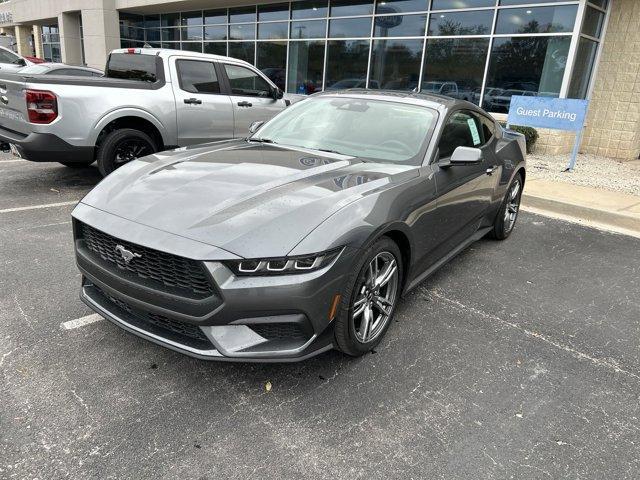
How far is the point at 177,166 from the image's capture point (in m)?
3.30

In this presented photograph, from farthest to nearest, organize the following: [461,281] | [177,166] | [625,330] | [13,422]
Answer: [461,281]
[625,330]
[177,166]
[13,422]

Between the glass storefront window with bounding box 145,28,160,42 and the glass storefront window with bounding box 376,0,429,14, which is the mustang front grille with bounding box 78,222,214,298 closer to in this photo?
the glass storefront window with bounding box 376,0,429,14

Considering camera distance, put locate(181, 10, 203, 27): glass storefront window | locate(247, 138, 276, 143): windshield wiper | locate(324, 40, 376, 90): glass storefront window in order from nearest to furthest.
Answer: locate(247, 138, 276, 143): windshield wiper, locate(324, 40, 376, 90): glass storefront window, locate(181, 10, 203, 27): glass storefront window

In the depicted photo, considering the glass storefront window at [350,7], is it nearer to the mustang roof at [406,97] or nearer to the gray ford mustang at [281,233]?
the mustang roof at [406,97]

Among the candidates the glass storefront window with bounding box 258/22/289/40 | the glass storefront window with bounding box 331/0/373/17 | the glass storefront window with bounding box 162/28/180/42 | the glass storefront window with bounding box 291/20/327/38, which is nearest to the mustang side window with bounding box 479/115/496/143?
the glass storefront window with bounding box 331/0/373/17

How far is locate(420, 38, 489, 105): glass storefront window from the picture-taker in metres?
12.6

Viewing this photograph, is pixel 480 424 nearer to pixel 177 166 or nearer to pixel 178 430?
pixel 178 430

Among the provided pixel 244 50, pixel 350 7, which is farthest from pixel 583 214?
pixel 244 50

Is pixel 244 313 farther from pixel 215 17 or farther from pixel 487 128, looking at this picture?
pixel 215 17

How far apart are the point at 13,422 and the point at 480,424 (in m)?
2.31

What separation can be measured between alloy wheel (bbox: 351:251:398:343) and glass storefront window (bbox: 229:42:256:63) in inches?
721

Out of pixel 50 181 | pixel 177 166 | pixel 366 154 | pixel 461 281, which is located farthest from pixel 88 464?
pixel 50 181

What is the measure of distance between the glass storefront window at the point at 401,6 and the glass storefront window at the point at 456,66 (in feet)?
3.45

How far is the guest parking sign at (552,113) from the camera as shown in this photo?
899 centimetres
